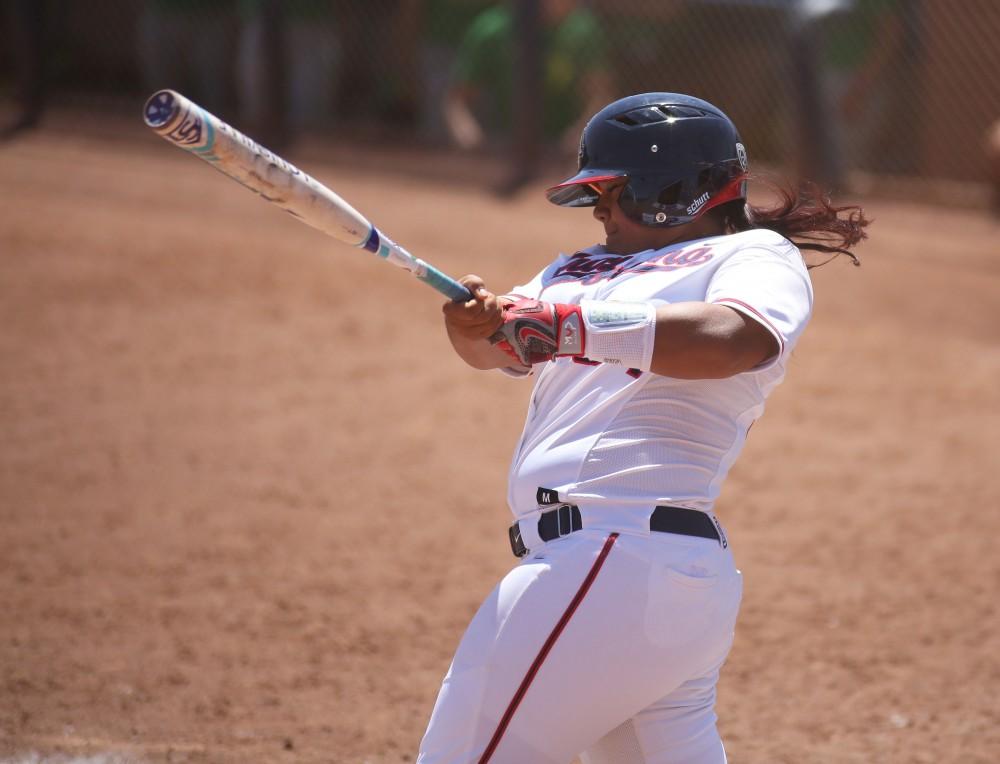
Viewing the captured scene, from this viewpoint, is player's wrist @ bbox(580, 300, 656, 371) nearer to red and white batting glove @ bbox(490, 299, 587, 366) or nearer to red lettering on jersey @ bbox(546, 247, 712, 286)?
red and white batting glove @ bbox(490, 299, 587, 366)

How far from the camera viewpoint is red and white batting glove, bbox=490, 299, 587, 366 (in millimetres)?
2389

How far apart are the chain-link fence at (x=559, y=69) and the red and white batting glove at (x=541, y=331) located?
834 centimetres

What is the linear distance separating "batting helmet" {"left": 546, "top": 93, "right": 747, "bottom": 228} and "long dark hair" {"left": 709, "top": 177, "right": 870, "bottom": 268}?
9 centimetres

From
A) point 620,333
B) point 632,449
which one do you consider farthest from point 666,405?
point 620,333

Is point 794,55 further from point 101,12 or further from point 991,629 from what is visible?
point 101,12

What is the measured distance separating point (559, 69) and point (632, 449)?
9658 mm

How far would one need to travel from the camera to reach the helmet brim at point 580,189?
260cm

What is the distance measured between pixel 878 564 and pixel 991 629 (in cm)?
72

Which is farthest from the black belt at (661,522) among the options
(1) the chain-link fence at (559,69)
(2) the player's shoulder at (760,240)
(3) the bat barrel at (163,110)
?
(1) the chain-link fence at (559,69)

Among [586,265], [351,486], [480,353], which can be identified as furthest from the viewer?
[351,486]

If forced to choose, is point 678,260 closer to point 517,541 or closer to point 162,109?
point 517,541

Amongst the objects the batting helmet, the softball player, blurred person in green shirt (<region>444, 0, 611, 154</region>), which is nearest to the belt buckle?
the softball player

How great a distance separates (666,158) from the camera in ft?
8.39

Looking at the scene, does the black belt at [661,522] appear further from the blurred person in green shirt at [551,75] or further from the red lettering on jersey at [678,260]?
the blurred person in green shirt at [551,75]
